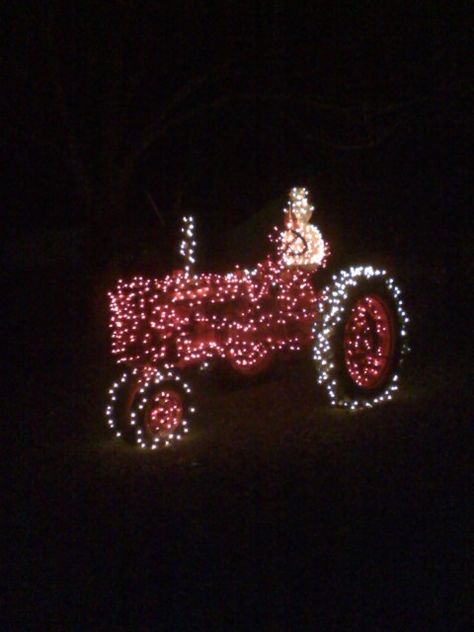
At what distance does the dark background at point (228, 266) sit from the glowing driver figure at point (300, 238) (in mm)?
840

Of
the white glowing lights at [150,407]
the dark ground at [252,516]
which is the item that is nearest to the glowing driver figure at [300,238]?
the dark ground at [252,516]

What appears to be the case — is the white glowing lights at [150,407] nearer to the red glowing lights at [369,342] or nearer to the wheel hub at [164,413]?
the wheel hub at [164,413]

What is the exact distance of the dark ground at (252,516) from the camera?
19.9 ft

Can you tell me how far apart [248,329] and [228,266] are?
1.58 meters

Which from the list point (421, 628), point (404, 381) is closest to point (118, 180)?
point (404, 381)

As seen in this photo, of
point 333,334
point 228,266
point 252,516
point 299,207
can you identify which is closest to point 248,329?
point 333,334

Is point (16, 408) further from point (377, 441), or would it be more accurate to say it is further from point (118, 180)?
point (377, 441)

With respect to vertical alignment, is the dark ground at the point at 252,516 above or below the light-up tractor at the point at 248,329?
below

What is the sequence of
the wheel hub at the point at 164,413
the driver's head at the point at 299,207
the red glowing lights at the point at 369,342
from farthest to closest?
the driver's head at the point at 299,207 < the red glowing lights at the point at 369,342 < the wheel hub at the point at 164,413

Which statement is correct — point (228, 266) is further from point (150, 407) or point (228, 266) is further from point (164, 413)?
point (150, 407)

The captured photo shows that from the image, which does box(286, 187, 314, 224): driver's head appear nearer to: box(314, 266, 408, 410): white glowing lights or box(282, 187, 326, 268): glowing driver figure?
box(282, 187, 326, 268): glowing driver figure

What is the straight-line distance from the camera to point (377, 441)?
9508 millimetres

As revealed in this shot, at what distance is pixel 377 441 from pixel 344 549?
2.77 metres

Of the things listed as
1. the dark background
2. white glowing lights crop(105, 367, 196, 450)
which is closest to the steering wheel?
the dark background
